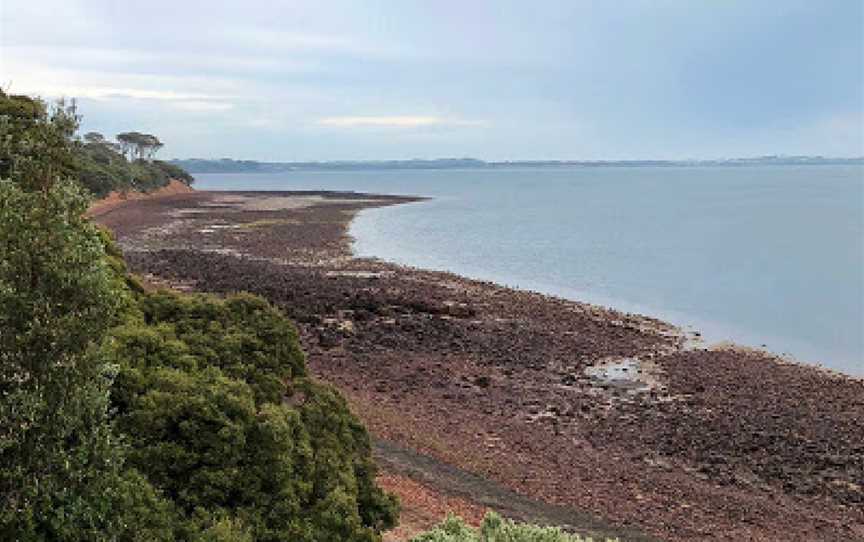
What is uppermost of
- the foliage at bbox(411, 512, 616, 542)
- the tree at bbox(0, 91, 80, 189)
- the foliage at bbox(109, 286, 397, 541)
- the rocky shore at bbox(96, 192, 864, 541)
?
the tree at bbox(0, 91, 80, 189)

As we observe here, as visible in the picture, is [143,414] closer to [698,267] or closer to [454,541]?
[454,541]

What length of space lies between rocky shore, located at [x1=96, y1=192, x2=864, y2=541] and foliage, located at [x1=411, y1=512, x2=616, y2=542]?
235 inches

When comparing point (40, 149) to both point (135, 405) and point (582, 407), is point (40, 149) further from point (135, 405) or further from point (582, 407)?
point (582, 407)

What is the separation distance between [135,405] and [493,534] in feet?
15.2

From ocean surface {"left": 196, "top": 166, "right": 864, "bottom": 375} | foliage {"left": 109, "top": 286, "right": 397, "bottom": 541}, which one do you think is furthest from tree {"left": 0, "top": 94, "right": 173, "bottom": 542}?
ocean surface {"left": 196, "top": 166, "right": 864, "bottom": 375}

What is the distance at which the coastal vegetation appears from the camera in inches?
260

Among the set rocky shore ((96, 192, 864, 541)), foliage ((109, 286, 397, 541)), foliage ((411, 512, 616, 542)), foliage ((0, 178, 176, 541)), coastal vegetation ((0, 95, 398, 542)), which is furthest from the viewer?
rocky shore ((96, 192, 864, 541))

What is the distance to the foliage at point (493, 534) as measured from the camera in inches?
384

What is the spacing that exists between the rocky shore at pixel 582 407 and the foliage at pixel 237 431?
20.7 feet

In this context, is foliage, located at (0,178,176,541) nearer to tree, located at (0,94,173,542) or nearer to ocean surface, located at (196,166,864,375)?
tree, located at (0,94,173,542)

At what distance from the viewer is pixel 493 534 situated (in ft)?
33.0

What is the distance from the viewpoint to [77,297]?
679 cm

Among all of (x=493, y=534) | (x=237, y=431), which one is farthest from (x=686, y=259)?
(x=237, y=431)

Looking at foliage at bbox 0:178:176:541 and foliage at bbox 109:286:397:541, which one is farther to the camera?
foliage at bbox 109:286:397:541
